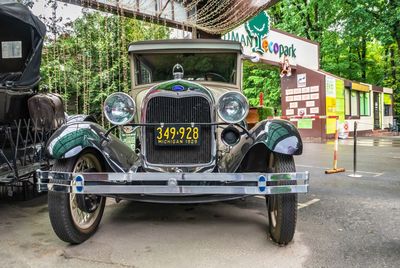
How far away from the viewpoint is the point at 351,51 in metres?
23.5

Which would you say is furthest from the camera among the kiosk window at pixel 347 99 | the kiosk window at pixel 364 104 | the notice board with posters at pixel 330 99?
the kiosk window at pixel 364 104

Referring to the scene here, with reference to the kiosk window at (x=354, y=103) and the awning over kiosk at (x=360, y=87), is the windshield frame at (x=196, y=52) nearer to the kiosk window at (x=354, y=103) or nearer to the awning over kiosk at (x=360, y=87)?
the awning over kiosk at (x=360, y=87)

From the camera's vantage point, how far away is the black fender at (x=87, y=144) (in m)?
2.92

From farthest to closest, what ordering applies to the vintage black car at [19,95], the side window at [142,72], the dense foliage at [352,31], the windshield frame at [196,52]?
1. the dense foliage at [352,31]
2. the side window at [142,72]
3. the windshield frame at [196,52]
4. the vintage black car at [19,95]

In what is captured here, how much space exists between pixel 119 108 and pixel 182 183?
92cm

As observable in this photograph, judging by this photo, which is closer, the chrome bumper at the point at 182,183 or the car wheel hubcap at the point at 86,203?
the chrome bumper at the point at 182,183

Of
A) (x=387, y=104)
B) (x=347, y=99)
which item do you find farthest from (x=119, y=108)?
(x=387, y=104)

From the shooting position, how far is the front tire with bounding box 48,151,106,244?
113 inches

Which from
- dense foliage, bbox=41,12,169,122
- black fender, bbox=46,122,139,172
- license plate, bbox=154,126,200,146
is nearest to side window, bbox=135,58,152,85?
black fender, bbox=46,122,139,172

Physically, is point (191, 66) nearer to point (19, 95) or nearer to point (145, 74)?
point (145, 74)

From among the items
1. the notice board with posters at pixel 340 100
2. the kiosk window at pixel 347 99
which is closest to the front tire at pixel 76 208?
the notice board with posters at pixel 340 100

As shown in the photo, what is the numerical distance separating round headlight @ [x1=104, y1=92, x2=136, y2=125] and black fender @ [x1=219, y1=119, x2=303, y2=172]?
956 mm

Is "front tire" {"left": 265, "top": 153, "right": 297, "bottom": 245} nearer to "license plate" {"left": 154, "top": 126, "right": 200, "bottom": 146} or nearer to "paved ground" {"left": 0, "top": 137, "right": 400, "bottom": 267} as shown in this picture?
"paved ground" {"left": 0, "top": 137, "right": 400, "bottom": 267}

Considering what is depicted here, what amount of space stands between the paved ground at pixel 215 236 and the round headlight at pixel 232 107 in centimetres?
106
